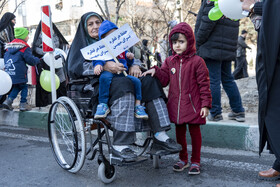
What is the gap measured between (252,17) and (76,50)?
1.63m

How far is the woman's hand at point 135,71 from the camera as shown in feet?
9.80

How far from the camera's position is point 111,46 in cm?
282

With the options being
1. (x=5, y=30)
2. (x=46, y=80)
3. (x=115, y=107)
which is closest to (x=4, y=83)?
(x=46, y=80)

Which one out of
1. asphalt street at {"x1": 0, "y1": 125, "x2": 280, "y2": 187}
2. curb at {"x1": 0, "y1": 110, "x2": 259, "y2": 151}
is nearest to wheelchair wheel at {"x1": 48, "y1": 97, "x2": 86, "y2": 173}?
asphalt street at {"x1": 0, "y1": 125, "x2": 280, "y2": 187}

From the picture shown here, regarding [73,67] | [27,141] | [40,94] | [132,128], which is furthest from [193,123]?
[40,94]

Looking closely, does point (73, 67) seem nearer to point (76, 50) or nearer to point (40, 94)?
point (76, 50)

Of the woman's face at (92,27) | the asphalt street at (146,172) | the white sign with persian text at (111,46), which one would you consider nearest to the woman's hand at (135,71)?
the white sign with persian text at (111,46)

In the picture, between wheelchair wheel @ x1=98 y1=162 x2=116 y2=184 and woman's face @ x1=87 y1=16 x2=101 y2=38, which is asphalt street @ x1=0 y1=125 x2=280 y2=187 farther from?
woman's face @ x1=87 y1=16 x2=101 y2=38

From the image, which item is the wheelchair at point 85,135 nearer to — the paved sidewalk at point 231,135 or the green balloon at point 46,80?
the paved sidewalk at point 231,135

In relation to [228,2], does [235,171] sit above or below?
below

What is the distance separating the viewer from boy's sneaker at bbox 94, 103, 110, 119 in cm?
266

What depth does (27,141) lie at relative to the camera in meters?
4.61

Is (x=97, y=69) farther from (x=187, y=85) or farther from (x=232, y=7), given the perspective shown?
(x=232, y=7)

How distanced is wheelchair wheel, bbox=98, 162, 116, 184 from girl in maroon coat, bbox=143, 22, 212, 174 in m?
0.71
